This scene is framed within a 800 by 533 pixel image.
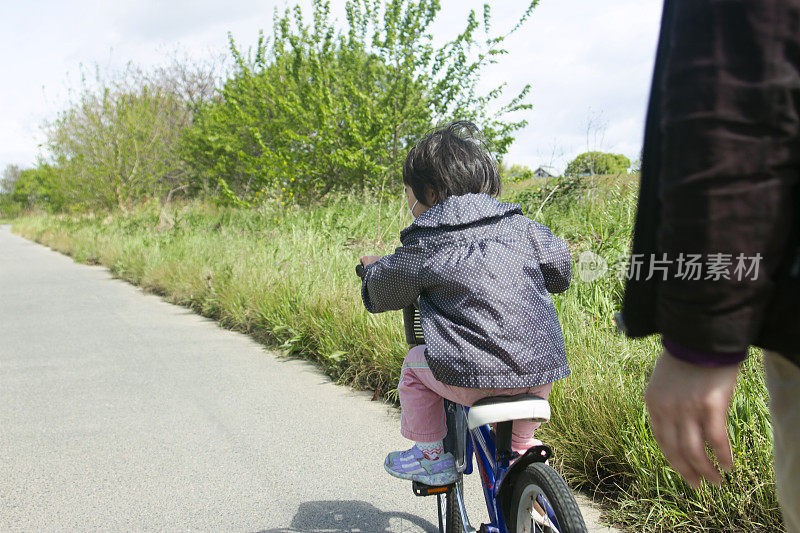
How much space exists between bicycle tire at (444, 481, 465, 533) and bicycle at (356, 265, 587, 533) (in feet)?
0.12

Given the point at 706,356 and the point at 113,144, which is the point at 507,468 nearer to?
the point at 706,356

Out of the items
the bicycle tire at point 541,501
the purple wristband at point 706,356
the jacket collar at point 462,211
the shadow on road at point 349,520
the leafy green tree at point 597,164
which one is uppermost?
the leafy green tree at point 597,164

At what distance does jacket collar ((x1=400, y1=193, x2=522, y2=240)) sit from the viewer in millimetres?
2119

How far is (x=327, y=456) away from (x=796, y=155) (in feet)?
10.7

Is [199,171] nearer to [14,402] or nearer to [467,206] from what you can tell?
[14,402]

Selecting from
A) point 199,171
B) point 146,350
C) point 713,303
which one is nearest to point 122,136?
point 199,171

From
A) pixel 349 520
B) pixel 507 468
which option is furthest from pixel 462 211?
pixel 349 520

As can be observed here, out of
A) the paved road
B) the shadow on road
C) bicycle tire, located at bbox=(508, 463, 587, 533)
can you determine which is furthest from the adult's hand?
the shadow on road

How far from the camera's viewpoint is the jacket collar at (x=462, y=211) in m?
2.12

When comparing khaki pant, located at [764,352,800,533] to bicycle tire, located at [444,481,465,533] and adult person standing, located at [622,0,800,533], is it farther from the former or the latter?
bicycle tire, located at [444,481,465,533]

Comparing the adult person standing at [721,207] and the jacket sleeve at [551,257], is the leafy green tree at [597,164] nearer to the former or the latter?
the jacket sleeve at [551,257]

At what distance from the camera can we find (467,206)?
2143mm

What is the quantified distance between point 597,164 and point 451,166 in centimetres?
515

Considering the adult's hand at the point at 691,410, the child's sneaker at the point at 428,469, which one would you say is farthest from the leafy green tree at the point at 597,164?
the adult's hand at the point at 691,410
